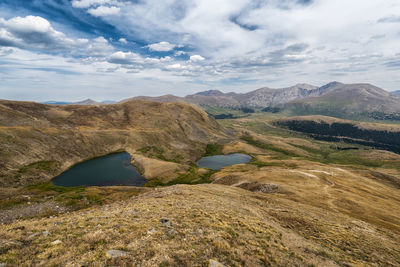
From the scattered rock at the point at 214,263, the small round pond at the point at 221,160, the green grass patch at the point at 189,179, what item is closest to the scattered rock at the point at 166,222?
the scattered rock at the point at 214,263

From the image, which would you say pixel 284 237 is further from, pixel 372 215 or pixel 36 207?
pixel 36 207

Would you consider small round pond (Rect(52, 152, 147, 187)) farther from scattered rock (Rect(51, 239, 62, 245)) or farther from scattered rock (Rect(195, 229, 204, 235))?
scattered rock (Rect(51, 239, 62, 245))

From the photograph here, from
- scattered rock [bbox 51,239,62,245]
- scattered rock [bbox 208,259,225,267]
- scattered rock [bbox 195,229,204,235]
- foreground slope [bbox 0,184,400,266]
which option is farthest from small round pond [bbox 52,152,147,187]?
scattered rock [bbox 208,259,225,267]

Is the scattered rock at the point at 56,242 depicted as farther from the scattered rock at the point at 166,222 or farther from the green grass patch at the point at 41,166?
the green grass patch at the point at 41,166

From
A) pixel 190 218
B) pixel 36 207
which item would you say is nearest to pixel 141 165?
pixel 36 207

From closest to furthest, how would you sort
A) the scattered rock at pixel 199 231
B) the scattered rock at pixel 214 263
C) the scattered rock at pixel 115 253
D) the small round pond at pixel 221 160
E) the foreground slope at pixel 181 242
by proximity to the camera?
the scattered rock at pixel 115 253 < the foreground slope at pixel 181 242 < the scattered rock at pixel 214 263 < the scattered rock at pixel 199 231 < the small round pond at pixel 221 160
